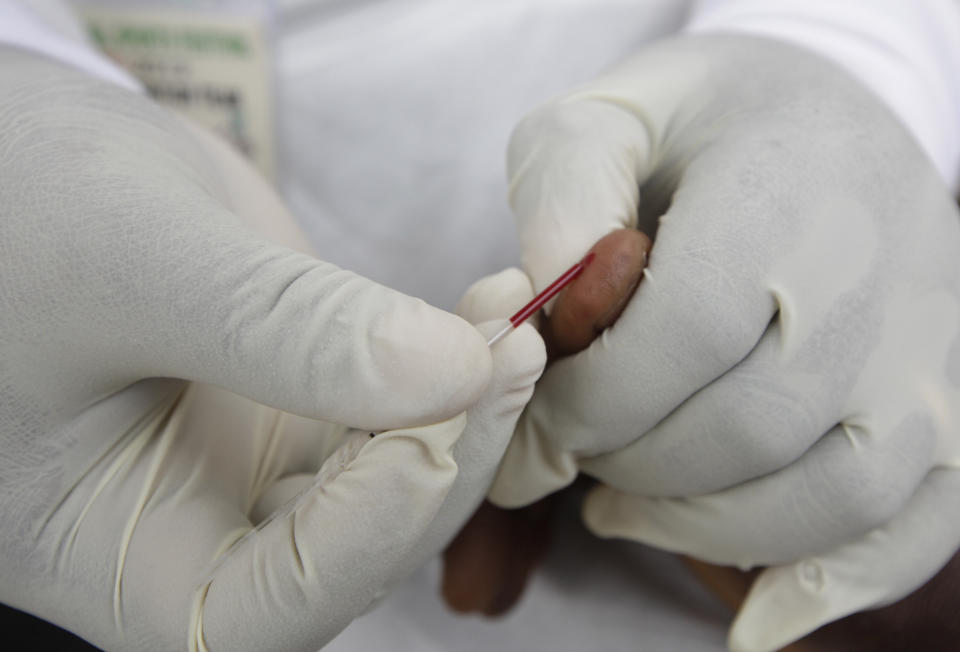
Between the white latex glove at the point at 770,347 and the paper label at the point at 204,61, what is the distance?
504 mm

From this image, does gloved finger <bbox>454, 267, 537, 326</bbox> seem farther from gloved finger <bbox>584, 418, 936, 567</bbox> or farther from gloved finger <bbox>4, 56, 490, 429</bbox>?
gloved finger <bbox>584, 418, 936, 567</bbox>

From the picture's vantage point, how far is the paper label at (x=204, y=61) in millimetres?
949

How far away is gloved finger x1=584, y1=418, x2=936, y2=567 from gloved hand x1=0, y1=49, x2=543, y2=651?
25 centimetres

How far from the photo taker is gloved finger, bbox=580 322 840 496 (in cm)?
54

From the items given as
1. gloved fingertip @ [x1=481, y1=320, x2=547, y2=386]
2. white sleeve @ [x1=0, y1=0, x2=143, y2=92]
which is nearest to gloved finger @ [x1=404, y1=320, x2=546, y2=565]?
gloved fingertip @ [x1=481, y1=320, x2=547, y2=386]

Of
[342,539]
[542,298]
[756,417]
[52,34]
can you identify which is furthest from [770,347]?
[52,34]

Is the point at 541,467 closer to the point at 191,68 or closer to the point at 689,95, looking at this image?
the point at 689,95

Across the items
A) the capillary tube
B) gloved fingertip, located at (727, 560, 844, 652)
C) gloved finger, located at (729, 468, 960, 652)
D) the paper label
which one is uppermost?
the paper label

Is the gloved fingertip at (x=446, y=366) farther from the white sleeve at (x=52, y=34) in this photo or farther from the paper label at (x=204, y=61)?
the paper label at (x=204, y=61)

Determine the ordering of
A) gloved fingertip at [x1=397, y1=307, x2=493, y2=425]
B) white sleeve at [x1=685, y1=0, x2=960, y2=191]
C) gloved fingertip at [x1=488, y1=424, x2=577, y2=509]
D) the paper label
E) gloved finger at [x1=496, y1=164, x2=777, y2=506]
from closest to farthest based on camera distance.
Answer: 1. gloved fingertip at [x1=397, y1=307, x2=493, y2=425]
2. gloved finger at [x1=496, y1=164, x2=777, y2=506]
3. gloved fingertip at [x1=488, y1=424, x2=577, y2=509]
4. white sleeve at [x1=685, y1=0, x2=960, y2=191]
5. the paper label

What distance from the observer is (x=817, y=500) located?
22.3 inches

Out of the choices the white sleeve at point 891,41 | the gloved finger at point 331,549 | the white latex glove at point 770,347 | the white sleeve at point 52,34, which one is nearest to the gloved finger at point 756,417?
the white latex glove at point 770,347

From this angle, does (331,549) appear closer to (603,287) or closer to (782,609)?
(603,287)

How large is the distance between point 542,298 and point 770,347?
0.20 m
